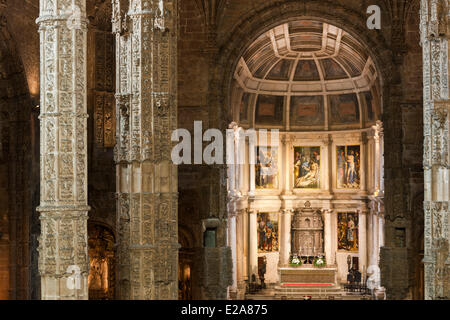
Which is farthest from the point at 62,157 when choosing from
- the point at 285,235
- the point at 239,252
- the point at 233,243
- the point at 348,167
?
the point at 348,167

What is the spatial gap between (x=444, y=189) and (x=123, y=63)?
20.0ft

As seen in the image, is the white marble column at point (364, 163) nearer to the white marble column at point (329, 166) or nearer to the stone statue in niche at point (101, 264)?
the white marble column at point (329, 166)

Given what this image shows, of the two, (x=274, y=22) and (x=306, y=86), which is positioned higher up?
(x=274, y=22)

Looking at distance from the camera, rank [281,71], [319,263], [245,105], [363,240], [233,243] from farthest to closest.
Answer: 1. [363,240]
2. [319,263]
3. [281,71]
4. [245,105]
5. [233,243]

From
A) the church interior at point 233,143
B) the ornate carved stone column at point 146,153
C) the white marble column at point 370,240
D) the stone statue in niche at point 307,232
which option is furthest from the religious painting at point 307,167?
the ornate carved stone column at point 146,153

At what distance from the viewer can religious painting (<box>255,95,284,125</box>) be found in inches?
1384

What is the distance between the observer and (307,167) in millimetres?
36781

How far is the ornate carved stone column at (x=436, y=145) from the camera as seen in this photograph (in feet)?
44.9

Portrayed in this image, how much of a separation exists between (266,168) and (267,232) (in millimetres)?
3023

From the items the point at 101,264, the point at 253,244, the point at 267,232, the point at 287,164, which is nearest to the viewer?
the point at 101,264

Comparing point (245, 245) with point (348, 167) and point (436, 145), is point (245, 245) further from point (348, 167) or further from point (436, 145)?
point (436, 145)

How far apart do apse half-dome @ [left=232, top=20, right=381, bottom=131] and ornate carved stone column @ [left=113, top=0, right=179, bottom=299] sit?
59.8ft

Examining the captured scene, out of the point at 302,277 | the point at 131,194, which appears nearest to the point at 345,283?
the point at 302,277
